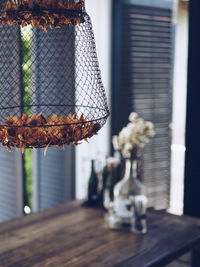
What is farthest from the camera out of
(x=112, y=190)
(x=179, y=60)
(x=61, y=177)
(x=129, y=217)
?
(x=179, y=60)

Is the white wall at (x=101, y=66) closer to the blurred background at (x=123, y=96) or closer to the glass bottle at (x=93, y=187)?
the blurred background at (x=123, y=96)

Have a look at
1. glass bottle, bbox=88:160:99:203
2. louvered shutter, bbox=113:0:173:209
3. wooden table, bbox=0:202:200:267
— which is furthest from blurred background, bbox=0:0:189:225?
wooden table, bbox=0:202:200:267

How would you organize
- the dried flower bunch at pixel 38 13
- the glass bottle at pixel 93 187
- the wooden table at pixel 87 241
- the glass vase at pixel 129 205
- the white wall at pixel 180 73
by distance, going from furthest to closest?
the white wall at pixel 180 73, the glass bottle at pixel 93 187, the glass vase at pixel 129 205, the wooden table at pixel 87 241, the dried flower bunch at pixel 38 13

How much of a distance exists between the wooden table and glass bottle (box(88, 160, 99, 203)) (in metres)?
0.13

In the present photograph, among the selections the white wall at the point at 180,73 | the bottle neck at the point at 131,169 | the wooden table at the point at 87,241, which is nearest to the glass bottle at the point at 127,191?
the bottle neck at the point at 131,169

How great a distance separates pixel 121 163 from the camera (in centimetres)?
234

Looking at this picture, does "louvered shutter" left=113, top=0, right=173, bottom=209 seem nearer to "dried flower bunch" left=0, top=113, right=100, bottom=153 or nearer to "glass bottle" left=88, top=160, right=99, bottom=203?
"glass bottle" left=88, top=160, right=99, bottom=203

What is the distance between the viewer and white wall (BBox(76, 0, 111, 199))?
2.89 metres

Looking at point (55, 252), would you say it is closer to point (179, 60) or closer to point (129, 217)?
point (129, 217)

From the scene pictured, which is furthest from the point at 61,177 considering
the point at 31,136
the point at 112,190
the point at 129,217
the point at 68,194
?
the point at 31,136

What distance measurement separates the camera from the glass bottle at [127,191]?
2.04 meters

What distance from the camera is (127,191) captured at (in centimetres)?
209

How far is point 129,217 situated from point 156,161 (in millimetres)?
1181

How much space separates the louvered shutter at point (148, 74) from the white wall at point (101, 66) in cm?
6
